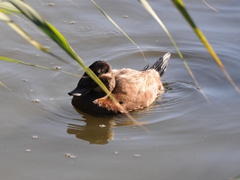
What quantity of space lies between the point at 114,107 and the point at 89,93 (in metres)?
0.42

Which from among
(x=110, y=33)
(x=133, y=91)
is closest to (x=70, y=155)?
(x=133, y=91)

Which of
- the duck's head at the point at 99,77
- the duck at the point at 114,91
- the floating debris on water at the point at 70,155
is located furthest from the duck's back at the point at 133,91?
the floating debris on water at the point at 70,155

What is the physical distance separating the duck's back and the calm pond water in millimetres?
148

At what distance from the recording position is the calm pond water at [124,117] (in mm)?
4688

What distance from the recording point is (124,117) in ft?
19.7

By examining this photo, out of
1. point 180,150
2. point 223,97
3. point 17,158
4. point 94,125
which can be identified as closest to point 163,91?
point 223,97

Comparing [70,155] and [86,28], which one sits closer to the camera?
[70,155]

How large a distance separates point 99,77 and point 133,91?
24.0 inches

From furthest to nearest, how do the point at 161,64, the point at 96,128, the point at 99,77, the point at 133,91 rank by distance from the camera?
the point at 161,64 → the point at 133,91 → the point at 99,77 → the point at 96,128

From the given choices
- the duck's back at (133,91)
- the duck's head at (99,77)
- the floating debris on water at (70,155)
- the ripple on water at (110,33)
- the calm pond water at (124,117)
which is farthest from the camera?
the ripple on water at (110,33)

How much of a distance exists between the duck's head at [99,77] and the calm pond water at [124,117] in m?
0.28

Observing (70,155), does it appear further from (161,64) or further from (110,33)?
(110,33)

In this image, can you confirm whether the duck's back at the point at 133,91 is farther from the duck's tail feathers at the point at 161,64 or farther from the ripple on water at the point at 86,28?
the ripple on water at the point at 86,28

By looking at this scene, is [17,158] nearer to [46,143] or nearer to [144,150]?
[46,143]
